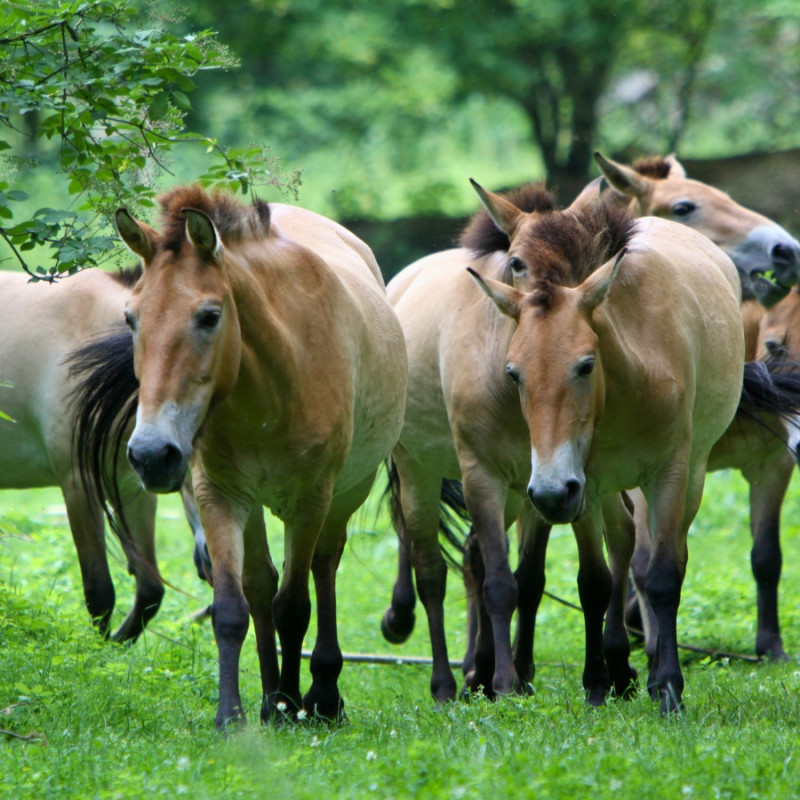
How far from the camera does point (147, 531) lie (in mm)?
7336

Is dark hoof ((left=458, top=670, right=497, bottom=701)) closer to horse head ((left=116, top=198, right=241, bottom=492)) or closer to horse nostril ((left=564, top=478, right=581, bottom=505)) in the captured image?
horse nostril ((left=564, top=478, right=581, bottom=505))

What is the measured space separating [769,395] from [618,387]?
2.03m

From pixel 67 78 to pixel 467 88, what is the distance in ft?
42.2

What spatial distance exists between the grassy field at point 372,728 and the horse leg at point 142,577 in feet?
0.59

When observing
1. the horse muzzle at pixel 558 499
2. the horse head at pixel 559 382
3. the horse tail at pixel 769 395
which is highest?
the horse head at pixel 559 382

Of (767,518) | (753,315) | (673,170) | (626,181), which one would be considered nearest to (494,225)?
(626,181)

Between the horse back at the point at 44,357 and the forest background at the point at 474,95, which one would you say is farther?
the forest background at the point at 474,95

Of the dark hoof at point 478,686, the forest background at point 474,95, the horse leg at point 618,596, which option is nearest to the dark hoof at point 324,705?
the dark hoof at point 478,686

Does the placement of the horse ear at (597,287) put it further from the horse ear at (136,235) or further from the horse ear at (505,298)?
the horse ear at (136,235)

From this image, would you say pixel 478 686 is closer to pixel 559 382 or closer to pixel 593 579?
pixel 593 579

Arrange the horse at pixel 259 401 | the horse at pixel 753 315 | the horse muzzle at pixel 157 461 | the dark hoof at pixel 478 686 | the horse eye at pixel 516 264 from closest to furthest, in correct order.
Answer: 1. the horse muzzle at pixel 157 461
2. the horse at pixel 259 401
3. the horse eye at pixel 516 264
4. the dark hoof at pixel 478 686
5. the horse at pixel 753 315

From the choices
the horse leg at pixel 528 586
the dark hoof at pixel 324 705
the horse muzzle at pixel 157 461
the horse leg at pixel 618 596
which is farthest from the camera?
the horse leg at pixel 528 586

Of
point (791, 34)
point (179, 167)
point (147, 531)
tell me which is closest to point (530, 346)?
point (147, 531)

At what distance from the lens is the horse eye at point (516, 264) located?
5.33 metres
